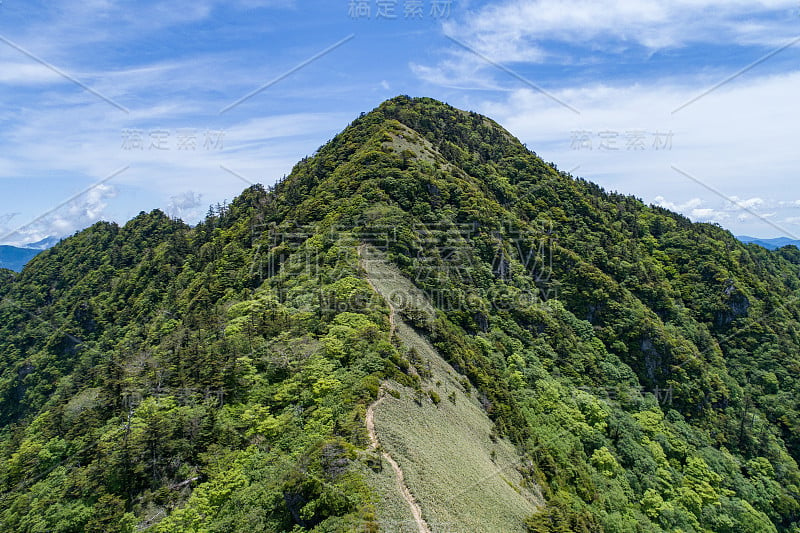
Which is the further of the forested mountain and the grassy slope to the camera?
the forested mountain

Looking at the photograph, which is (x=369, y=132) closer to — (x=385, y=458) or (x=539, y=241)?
(x=539, y=241)

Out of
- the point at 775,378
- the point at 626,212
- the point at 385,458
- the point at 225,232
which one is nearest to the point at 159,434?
the point at 385,458

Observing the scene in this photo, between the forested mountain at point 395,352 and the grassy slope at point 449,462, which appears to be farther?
the forested mountain at point 395,352

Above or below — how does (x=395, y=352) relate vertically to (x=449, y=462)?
above

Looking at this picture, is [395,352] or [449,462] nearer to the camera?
[449,462]
